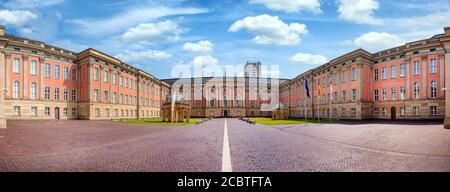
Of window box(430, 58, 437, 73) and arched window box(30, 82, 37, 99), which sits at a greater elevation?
window box(430, 58, 437, 73)

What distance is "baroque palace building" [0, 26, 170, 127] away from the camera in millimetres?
37938

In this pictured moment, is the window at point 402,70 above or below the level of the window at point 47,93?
above

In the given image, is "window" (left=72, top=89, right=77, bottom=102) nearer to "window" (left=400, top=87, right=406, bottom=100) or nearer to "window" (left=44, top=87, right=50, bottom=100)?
"window" (left=44, top=87, right=50, bottom=100)

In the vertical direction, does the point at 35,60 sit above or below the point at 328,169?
above

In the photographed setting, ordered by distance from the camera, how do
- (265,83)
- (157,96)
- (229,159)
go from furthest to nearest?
(265,83) → (157,96) → (229,159)

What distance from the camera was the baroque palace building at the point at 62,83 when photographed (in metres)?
37.9

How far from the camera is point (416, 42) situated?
3972cm

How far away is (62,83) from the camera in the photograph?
44625 millimetres

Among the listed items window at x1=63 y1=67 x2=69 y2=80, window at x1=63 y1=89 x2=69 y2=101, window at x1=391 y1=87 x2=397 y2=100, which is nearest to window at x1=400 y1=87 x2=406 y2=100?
window at x1=391 y1=87 x2=397 y2=100

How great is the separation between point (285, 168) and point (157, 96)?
3011 inches

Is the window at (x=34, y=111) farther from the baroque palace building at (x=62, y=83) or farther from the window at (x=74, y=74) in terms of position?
the window at (x=74, y=74)

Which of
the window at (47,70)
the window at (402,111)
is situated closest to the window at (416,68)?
the window at (402,111)
